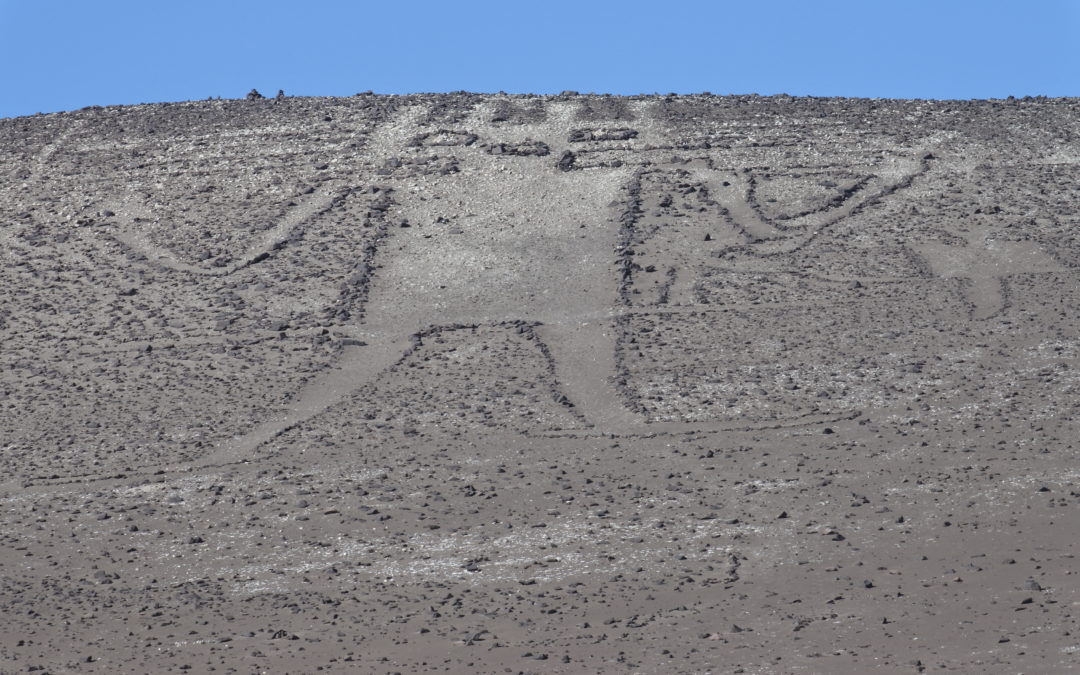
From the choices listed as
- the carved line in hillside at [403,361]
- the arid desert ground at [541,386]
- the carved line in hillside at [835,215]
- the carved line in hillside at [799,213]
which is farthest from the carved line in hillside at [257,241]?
the carved line in hillside at [835,215]

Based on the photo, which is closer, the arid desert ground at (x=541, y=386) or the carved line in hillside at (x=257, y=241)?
the arid desert ground at (x=541, y=386)

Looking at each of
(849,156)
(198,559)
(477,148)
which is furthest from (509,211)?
(198,559)

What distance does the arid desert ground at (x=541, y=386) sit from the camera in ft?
53.6

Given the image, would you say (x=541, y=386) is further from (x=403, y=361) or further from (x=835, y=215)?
(x=835, y=215)

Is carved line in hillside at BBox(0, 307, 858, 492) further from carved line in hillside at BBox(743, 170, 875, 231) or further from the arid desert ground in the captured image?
carved line in hillside at BBox(743, 170, 875, 231)

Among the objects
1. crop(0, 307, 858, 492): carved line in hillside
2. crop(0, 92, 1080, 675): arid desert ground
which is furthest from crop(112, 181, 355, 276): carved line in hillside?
crop(0, 307, 858, 492): carved line in hillside

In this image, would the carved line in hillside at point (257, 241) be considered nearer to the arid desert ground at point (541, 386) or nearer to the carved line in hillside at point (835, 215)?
the arid desert ground at point (541, 386)

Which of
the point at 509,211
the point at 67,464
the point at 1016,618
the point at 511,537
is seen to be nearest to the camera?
the point at 1016,618

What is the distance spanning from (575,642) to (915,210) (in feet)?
45.7

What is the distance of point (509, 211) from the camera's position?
1120 inches

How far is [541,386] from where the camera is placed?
22547mm

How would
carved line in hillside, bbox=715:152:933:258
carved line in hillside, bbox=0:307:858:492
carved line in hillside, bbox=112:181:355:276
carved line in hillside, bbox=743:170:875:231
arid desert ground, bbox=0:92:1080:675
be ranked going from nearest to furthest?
arid desert ground, bbox=0:92:1080:675 < carved line in hillside, bbox=0:307:858:492 < carved line in hillside, bbox=715:152:933:258 < carved line in hillside, bbox=112:181:355:276 < carved line in hillside, bbox=743:170:875:231

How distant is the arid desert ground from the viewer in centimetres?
1633

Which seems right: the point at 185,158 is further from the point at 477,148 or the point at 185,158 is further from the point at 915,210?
the point at 915,210
